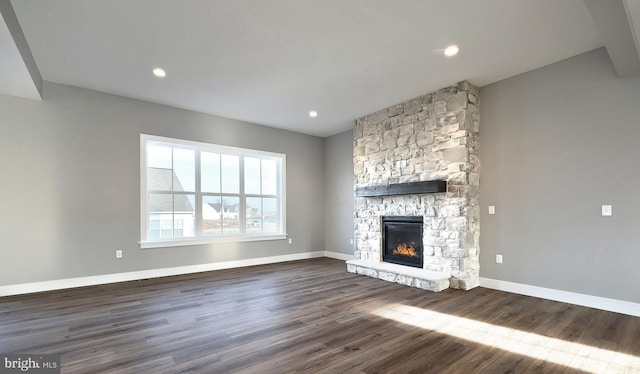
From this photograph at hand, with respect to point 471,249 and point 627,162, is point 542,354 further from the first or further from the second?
point 627,162

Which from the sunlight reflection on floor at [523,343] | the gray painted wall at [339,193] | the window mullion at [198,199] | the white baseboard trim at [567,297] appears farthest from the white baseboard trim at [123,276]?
the white baseboard trim at [567,297]

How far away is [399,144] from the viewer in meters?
4.98

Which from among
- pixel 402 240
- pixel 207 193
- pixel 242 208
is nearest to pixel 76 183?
pixel 207 193

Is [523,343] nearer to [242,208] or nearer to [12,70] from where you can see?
[242,208]

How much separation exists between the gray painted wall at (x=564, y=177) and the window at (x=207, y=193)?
4106mm

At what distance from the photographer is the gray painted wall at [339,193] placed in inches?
257

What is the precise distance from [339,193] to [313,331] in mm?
4244

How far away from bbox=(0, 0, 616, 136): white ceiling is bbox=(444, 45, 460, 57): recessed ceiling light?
84 millimetres

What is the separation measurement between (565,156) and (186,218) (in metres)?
5.74

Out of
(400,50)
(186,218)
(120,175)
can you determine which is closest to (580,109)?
(400,50)

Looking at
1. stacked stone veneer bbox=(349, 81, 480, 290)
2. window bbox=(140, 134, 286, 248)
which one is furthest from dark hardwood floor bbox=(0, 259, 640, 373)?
window bbox=(140, 134, 286, 248)

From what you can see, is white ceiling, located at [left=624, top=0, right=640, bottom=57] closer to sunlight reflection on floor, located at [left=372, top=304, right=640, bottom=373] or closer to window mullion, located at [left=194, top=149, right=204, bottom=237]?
sunlight reflection on floor, located at [left=372, top=304, right=640, bottom=373]

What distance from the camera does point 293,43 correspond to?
3170mm

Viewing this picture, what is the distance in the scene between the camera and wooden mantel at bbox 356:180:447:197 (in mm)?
4230
